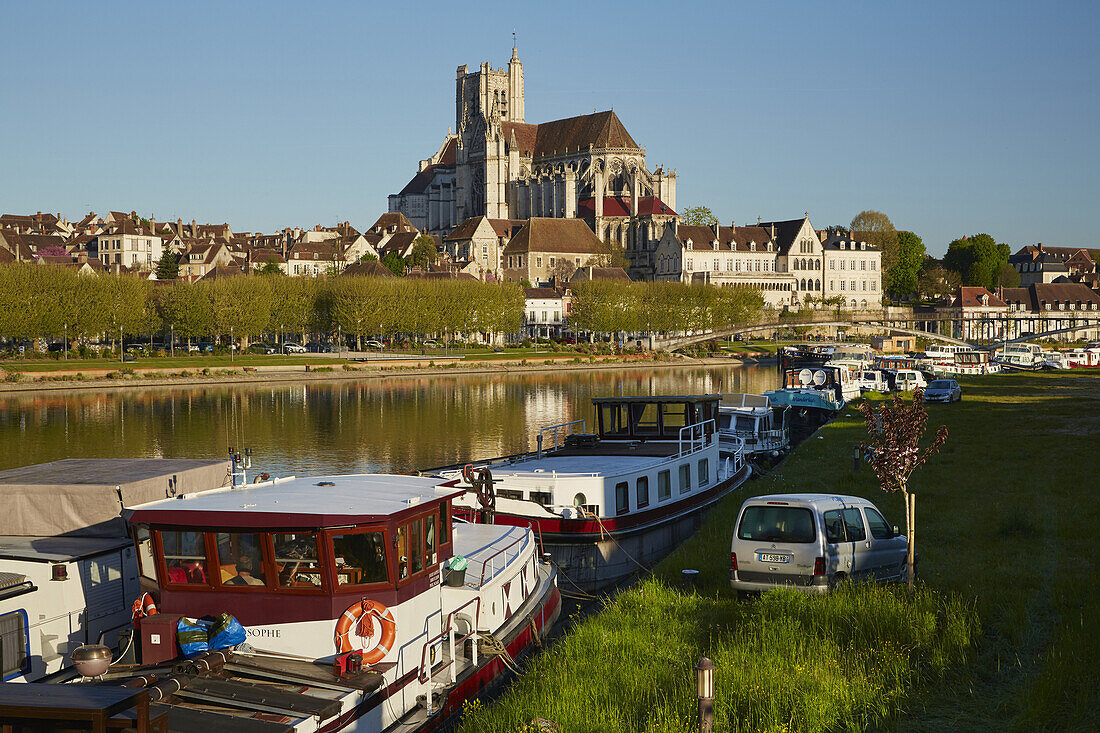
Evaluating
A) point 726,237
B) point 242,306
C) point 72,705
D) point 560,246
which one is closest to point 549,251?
point 560,246

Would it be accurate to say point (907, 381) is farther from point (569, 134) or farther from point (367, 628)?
point (569, 134)

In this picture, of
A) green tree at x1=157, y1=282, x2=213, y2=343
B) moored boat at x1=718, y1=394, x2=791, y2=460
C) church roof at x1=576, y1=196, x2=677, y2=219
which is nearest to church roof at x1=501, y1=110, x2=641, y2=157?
church roof at x1=576, y1=196, x2=677, y2=219

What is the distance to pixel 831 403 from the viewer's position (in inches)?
2076

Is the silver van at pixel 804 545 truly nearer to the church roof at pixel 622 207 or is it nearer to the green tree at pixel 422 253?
the green tree at pixel 422 253

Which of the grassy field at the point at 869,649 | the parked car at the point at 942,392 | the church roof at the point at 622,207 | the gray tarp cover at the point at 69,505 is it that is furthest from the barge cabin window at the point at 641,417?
the church roof at the point at 622,207

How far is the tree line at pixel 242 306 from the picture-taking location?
85562mm

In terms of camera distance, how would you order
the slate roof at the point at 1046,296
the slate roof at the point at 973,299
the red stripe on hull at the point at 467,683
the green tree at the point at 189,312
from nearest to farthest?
the red stripe on hull at the point at 467,683, the green tree at the point at 189,312, the slate roof at the point at 973,299, the slate roof at the point at 1046,296

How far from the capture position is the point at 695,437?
27.8m

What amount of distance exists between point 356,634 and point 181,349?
334ft

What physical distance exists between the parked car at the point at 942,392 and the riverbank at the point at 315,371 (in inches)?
1865

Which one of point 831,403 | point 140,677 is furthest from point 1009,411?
point 140,677

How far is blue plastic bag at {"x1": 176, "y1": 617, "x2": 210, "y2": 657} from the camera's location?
11352mm

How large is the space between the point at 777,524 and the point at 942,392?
39.2m

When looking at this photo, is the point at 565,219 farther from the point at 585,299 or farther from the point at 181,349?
the point at 181,349
